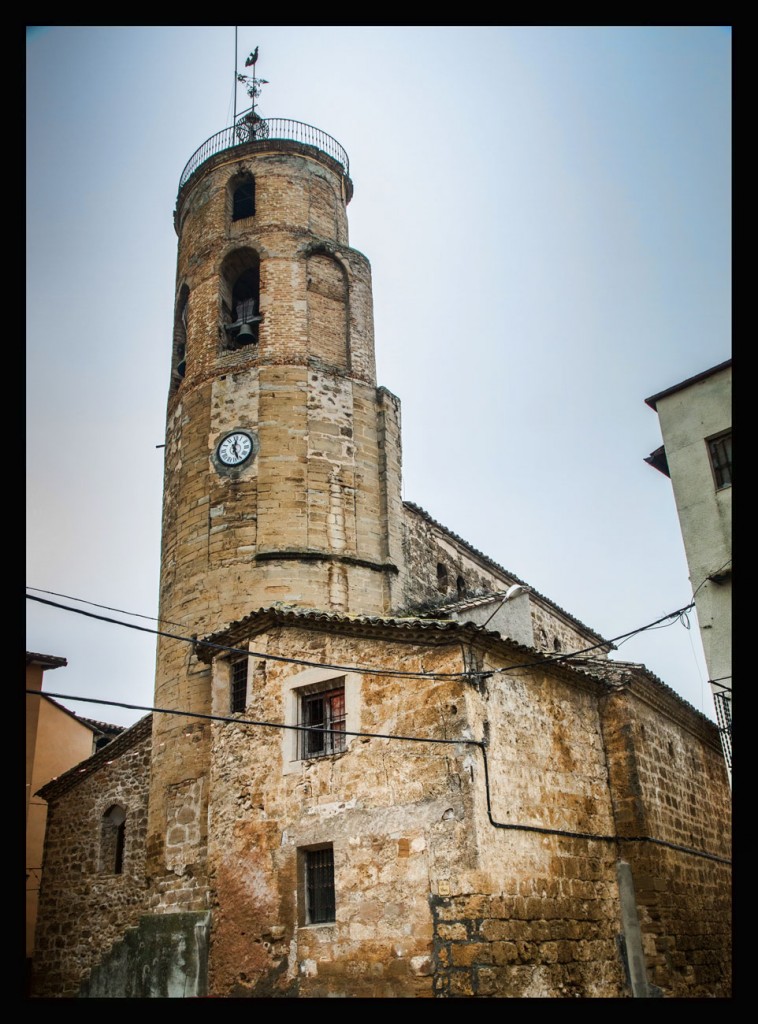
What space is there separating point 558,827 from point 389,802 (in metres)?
2.65

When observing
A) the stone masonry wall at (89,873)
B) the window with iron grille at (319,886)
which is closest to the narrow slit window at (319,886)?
the window with iron grille at (319,886)

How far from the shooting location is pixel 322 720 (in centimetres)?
1296

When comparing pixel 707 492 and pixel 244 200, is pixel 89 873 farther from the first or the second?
pixel 244 200

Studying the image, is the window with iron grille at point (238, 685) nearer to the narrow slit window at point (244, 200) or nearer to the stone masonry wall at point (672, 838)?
the stone masonry wall at point (672, 838)

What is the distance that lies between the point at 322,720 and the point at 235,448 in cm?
678

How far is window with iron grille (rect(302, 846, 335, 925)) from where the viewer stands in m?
11.8

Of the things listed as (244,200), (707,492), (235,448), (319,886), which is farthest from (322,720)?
(244,200)

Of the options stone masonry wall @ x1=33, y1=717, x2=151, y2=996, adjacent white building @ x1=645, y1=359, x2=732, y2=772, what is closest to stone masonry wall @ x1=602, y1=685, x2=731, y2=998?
adjacent white building @ x1=645, y1=359, x2=732, y2=772

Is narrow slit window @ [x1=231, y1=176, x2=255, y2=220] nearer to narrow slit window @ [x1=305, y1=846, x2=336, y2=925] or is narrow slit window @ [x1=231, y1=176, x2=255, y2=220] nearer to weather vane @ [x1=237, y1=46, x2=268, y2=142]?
weather vane @ [x1=237, y1=46, x2=268, y2=142]

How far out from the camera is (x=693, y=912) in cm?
1394

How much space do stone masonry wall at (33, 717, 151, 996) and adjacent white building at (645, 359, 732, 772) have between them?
10.5 m

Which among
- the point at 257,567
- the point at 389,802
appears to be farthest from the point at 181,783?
the point at 389,802

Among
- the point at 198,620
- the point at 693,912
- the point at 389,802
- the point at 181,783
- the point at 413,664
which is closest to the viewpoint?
the point at 389,802
